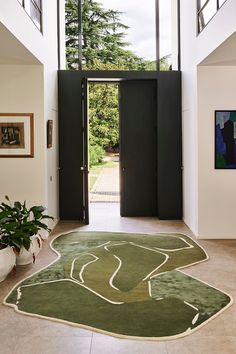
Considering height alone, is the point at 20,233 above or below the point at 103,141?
below

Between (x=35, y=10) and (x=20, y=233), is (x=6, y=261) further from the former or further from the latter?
(x=35, y=10)

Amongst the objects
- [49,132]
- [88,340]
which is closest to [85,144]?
[49,132]

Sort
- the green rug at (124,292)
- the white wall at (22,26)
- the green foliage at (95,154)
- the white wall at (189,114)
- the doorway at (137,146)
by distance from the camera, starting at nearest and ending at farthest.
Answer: the green rug at (124,292) < the white wall at (22,26) < the white wall at (189,114) < the doorway at (137,146) < the green foliage at (95,154)

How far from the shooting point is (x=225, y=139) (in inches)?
256

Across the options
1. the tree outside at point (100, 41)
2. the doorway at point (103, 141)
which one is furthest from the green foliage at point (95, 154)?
the tree outside at point (100, 41)

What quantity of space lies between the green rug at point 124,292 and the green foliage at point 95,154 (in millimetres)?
6669

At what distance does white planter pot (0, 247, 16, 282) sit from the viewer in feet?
14.5

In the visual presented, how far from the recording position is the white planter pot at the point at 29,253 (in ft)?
16.7

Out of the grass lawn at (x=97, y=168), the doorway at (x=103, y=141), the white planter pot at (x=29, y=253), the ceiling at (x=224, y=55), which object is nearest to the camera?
the ceiling at (x=224, y=55)

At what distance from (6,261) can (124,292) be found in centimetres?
131

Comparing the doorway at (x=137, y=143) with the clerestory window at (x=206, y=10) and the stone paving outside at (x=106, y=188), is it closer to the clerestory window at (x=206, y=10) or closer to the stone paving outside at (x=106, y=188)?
the clerestory window at (x=206, y=10)

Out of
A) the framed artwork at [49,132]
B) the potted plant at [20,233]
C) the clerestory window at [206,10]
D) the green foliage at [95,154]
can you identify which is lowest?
the potted plant at [20,233]

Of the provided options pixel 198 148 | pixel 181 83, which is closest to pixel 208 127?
pixel 198 148

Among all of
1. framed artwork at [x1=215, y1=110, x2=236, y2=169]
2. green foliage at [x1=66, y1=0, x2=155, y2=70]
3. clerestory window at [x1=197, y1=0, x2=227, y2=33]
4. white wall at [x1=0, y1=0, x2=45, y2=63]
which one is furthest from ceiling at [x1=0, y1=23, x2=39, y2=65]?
framed artwork at [x1=215, y1=110, x2=236, y2=169]
